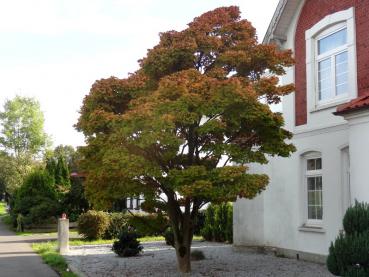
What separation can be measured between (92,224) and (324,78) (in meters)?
12.4

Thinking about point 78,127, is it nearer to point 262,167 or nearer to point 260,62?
point 260,62

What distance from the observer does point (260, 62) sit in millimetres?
11500

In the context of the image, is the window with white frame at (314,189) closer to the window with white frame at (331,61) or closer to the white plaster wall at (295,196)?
the white plaster wall at (295,196)

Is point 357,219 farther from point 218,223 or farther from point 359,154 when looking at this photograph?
point 218,223

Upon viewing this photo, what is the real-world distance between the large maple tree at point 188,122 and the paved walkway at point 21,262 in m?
3.27

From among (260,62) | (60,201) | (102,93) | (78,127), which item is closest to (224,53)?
(260,62)

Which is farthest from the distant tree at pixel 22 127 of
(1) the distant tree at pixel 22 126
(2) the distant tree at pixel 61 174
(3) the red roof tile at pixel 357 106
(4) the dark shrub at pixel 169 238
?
(3) the red roof tile at pixel 357 106

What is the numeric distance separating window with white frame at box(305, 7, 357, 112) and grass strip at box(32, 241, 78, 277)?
7.51m

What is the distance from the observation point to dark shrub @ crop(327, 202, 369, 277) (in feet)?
26.6

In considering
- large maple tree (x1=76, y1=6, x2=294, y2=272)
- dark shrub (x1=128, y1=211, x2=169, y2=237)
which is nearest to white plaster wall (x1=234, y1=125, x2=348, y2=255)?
large maple tree (x1=76, y1=6, x2=294, y2=272)

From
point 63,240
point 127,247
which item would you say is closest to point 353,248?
point 127,247

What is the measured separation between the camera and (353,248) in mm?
8242

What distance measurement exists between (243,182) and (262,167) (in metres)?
6.35

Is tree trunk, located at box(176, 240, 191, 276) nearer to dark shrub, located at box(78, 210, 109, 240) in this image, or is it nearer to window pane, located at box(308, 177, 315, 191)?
window pane, located at box(308, 177, 315, 191)
